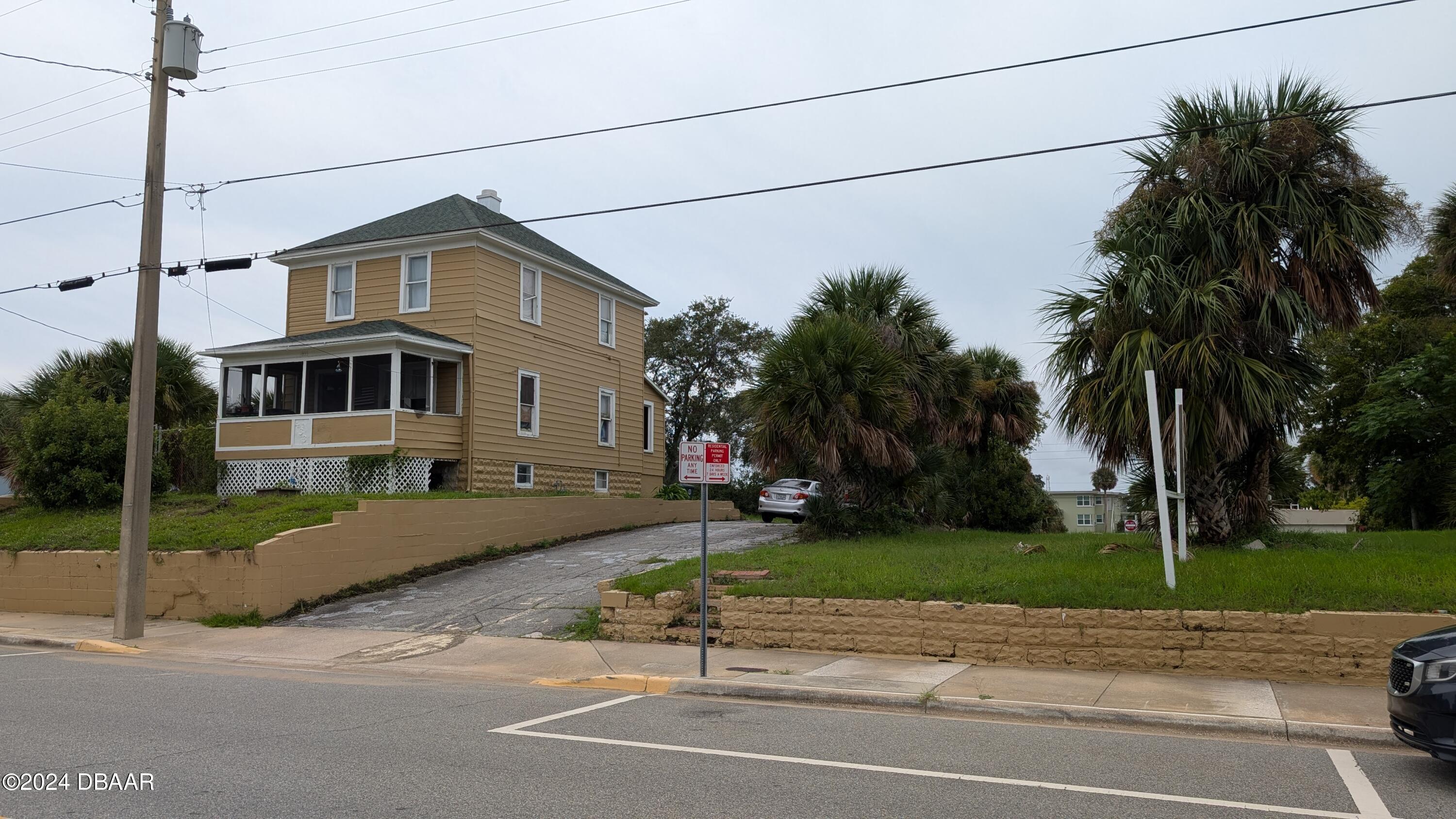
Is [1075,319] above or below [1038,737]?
above

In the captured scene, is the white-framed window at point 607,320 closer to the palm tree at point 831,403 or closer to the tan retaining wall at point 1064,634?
the palm tree at point 831,403

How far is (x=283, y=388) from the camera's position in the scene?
2722 cm

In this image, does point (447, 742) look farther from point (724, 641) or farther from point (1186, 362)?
point (1186, 362)

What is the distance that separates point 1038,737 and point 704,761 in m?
2.91

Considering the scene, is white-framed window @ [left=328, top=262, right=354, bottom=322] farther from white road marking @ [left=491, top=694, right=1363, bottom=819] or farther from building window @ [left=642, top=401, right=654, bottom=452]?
white road marking @ [left=491, top=694, right=1363, bottom=819]

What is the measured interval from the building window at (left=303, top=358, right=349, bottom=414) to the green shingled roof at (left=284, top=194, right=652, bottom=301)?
304cm

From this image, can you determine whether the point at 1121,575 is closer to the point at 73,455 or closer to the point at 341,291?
the point at 73,455

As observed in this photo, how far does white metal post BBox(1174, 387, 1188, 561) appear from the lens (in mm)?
11922

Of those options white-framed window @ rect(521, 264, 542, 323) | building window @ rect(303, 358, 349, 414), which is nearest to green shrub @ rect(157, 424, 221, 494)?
building window @ rect(303, 358, 349, 414)

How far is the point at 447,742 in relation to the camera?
770cm

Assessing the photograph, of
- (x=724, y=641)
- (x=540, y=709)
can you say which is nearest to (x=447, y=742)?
(x=540, y=709)

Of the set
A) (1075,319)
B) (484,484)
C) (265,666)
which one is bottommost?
(265,666)

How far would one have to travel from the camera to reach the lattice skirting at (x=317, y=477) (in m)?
22.9

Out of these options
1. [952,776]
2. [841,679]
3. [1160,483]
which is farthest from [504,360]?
[952,776]
